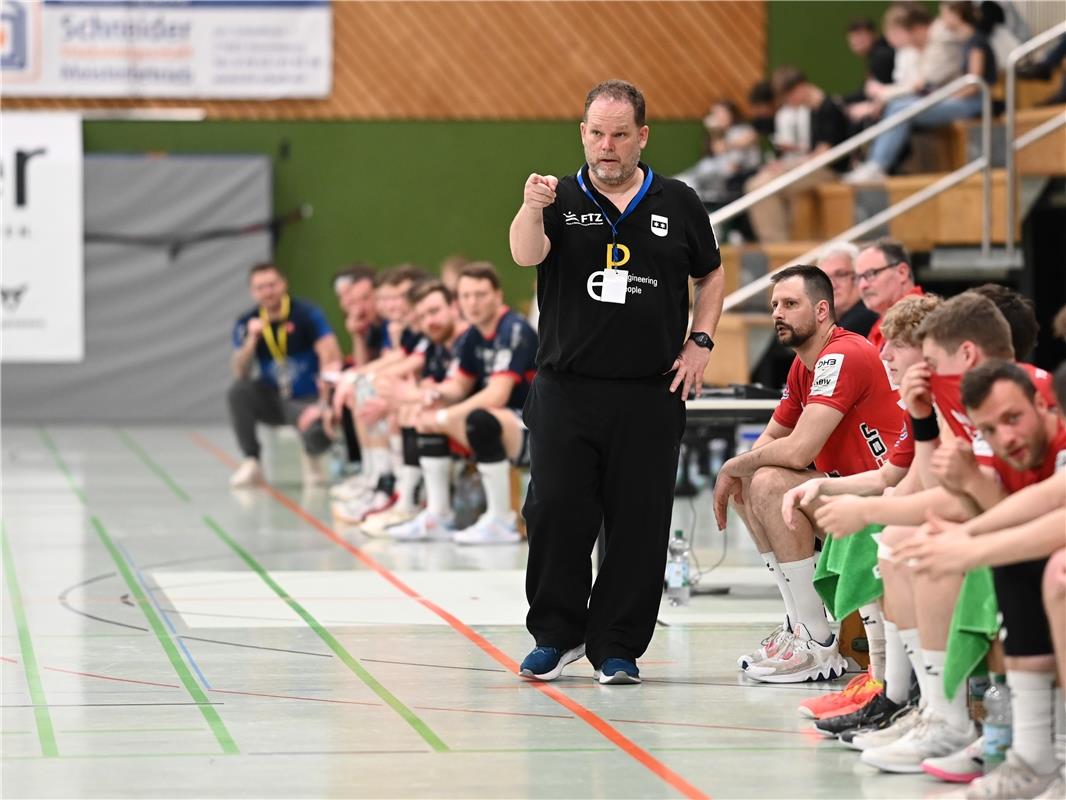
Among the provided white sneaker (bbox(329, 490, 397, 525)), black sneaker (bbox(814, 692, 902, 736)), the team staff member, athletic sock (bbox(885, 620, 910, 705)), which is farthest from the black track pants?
white sneaker (bbox(329, 490, 397, 525))

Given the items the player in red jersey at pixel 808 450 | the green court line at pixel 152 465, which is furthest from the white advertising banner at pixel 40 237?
the player in red jersey at pixel 808 450

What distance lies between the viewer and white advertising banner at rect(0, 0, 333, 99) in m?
16.2

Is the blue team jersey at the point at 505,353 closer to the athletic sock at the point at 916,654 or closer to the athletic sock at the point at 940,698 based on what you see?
the athletic sock at the point at 916,654

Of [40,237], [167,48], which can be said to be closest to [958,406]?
[40,237]

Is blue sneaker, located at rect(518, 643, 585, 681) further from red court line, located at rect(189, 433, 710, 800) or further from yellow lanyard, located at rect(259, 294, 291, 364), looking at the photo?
yellow lanyard, located at rect(259, 294, 291, 364)

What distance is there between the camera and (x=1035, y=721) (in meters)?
3.95

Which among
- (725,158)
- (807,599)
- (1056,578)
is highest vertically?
(725,158)

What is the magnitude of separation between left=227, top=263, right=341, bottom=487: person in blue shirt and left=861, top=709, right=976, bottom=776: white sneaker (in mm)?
7705

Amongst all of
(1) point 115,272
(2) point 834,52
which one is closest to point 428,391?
(1) point 115,272

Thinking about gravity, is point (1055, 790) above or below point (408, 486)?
above

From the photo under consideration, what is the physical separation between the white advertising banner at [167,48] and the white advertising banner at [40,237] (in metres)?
0.53

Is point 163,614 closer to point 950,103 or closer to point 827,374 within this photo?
point 827,374

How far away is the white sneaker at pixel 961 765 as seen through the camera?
4207mm

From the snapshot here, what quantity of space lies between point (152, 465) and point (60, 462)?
0.67 m
